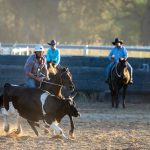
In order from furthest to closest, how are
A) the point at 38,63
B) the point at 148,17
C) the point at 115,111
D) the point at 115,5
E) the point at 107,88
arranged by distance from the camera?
the point at 115,5
the point at 148,17
the point at 107,88
the point at 115,111
the point at 38,63

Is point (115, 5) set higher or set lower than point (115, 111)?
higher

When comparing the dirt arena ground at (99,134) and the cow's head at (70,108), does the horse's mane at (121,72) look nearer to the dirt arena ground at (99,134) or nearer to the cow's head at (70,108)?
the dirt arena ground at (99,134)

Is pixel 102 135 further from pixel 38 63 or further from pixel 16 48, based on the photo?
pixel 16 48

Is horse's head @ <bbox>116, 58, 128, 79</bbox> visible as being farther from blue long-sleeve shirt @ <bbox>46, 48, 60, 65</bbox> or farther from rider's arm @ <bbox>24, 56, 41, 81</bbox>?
rider's arm @ <bbox>24, 56, 41, 81</bbox>

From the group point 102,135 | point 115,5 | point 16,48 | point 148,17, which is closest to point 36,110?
point 102,135

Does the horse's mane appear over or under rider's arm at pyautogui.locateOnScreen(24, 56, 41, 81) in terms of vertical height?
under

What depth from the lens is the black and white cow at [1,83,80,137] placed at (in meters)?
13.5

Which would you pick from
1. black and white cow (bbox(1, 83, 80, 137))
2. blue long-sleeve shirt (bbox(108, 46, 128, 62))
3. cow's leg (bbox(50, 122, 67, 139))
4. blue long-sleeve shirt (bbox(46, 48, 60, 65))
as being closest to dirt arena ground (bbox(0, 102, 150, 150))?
cow's leg (bbox(50, 122, 67, 139))

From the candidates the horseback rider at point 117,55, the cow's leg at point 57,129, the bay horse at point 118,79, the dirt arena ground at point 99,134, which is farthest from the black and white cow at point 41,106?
the horseback rider at point 117,55

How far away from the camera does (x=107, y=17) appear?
67.8 m

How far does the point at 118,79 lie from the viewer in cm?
2252

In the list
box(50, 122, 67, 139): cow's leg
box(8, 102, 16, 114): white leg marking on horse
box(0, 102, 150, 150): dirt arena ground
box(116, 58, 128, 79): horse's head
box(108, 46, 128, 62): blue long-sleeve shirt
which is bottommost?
box(0, 102, 150, 150): dirt arena ground

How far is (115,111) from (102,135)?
19.8 feet

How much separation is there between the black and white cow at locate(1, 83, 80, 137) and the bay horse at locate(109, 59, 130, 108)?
835 cm
